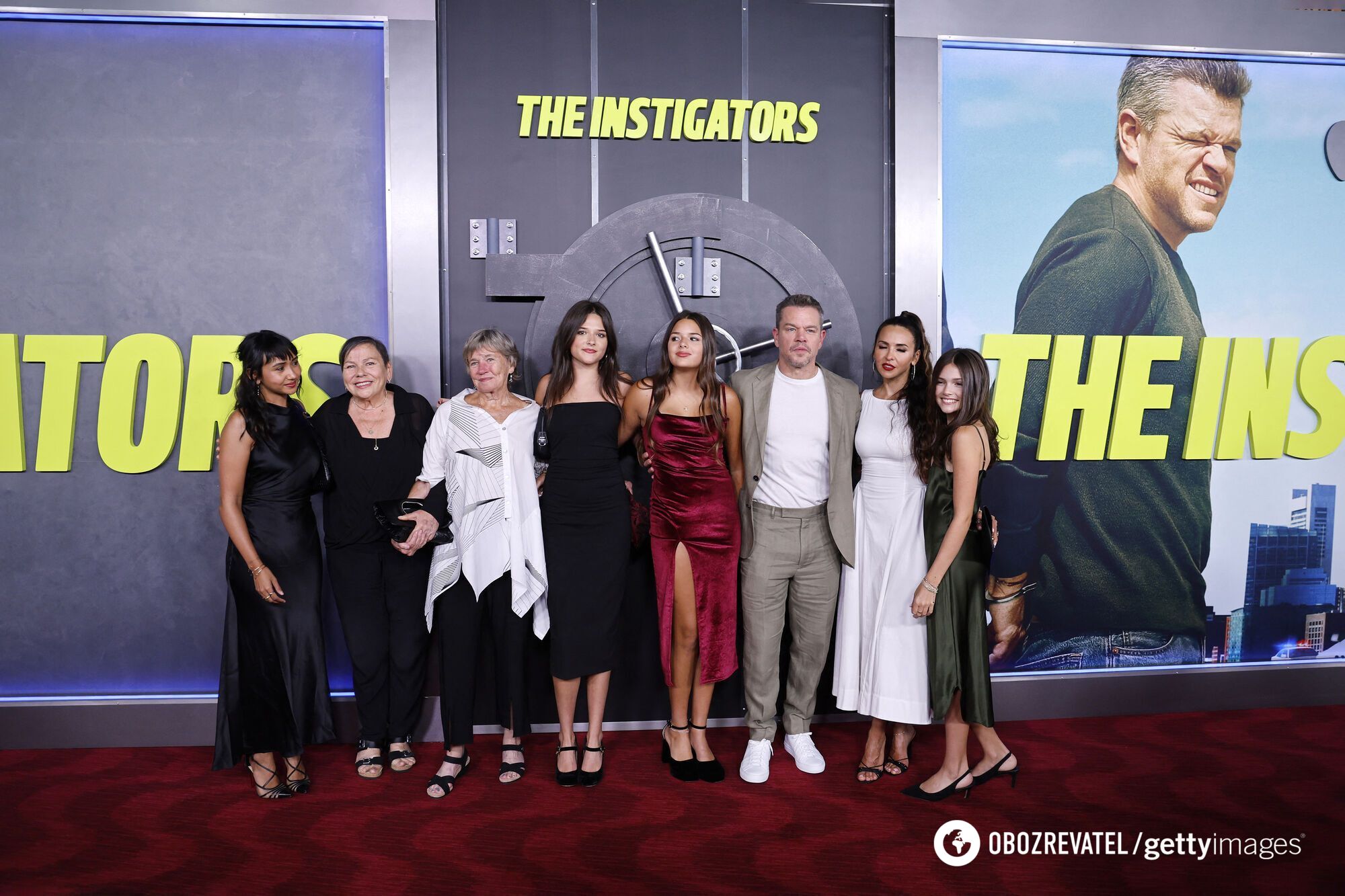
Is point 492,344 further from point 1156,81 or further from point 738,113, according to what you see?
point 1156,81

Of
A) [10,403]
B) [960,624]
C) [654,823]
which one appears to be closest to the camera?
[654,823]

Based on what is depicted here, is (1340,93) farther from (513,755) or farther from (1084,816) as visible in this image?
(513,755)

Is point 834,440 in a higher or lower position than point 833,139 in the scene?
lower

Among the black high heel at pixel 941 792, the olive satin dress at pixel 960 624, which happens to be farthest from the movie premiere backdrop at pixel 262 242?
the black high heel at pixel 941 792

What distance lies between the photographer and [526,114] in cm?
367

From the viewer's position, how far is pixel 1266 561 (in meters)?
4.14

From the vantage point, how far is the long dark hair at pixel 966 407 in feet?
9.49

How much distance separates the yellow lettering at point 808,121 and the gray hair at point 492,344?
1.76 meters

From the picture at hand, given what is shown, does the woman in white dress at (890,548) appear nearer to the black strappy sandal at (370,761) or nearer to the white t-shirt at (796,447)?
the white t-shirt at (796,447)

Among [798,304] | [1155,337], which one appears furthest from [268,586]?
[1155,337]

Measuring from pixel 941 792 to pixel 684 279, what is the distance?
2.42 metres

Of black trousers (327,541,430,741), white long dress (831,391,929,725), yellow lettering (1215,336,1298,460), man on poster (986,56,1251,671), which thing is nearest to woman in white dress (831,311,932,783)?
white long dress (831,391,929,725)

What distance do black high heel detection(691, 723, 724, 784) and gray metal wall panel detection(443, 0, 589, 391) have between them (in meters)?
1.98

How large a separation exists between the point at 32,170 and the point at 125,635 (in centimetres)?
218
